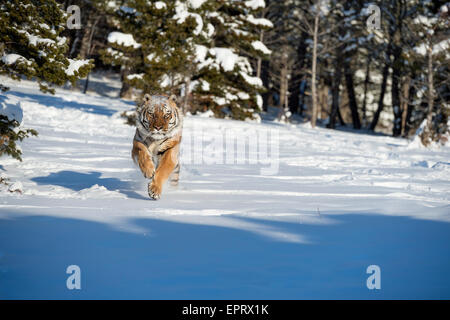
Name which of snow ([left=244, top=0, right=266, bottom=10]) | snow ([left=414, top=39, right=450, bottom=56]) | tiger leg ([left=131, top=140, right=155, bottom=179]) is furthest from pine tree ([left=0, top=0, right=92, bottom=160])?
snow ([left=244, top=0, right=266, bottom=10])

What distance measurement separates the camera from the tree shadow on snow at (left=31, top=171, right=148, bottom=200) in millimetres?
6023

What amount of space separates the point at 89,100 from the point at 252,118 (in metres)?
8.11

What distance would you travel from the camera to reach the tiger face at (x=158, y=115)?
19.0ft

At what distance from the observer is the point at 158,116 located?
578cm

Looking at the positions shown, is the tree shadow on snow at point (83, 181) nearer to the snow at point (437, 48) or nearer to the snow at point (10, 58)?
the snow at point (10, 58)

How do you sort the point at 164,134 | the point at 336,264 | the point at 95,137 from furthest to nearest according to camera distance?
1. the point at 95,137
2. the point at 164,134
3. the point at 336,264

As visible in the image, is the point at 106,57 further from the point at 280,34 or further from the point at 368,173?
the point at 280,34

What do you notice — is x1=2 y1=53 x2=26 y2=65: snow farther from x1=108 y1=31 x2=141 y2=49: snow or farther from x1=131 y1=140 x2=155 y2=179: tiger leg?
x1=108 y1=31 x2=141 y2=49: snow

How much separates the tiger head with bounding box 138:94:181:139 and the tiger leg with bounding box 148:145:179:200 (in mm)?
268

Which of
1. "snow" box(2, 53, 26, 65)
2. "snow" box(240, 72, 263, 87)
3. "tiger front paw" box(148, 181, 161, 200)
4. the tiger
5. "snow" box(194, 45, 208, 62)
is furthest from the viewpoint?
"snow" box(240, 72, 263, 87)

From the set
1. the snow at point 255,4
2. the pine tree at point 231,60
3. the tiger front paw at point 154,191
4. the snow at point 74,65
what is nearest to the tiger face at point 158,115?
the tiger front paw at point 154,191

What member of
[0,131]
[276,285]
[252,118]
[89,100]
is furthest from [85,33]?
[276,285]

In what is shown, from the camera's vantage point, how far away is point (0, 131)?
634 cm

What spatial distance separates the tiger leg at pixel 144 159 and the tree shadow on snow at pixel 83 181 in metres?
0.31
